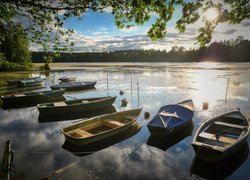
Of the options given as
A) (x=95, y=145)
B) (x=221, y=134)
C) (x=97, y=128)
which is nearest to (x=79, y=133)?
(x=95, y=145)

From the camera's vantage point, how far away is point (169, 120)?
17297 millimetres

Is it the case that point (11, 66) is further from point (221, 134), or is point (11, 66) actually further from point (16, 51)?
point (221, 134)

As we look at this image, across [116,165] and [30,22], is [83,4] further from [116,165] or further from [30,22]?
[116,165]

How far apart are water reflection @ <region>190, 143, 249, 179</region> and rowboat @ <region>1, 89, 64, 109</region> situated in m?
22.6

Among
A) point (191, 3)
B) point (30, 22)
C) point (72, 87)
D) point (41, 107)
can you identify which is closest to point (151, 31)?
point (191, 3)

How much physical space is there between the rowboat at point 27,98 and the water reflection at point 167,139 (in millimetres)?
18280

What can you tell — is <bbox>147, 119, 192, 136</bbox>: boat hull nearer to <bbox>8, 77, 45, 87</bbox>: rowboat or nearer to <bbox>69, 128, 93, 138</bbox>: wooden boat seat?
<bbox>69, 128, 93, 138</bbox>: wooden boat seat

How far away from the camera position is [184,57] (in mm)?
185500

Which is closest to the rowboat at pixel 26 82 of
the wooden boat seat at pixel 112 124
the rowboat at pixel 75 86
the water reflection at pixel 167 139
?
the rowboat at pixel 75 86

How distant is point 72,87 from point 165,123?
25.9 m

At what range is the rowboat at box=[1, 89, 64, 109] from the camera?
27.7 meters

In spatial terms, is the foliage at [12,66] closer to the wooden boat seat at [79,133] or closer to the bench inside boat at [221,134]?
the wooden boat seat at [79,133]

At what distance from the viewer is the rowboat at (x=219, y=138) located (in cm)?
1241

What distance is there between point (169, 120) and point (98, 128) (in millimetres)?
5564
